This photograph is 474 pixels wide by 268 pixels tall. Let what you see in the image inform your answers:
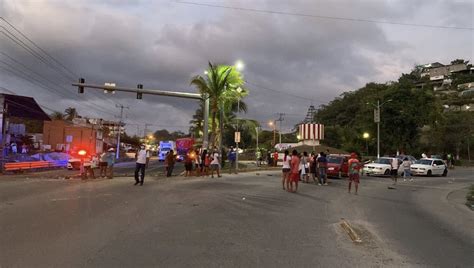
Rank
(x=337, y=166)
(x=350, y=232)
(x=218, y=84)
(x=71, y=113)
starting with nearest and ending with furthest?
(x=350, y=232)
(x=337, y=166)
(x=218, y=84)
(x=71, y=113)

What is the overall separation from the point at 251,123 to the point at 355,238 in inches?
1374

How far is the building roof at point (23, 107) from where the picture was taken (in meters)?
54.9

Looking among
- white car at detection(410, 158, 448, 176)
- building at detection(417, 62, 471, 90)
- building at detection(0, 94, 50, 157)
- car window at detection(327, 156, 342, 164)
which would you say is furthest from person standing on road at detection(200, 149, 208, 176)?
building at detection(417, 62, 471, 90)

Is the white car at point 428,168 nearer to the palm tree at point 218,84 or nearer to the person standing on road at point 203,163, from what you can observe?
the palm tree at point 218,84

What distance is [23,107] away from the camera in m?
57.6

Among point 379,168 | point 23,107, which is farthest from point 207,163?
point 23,107

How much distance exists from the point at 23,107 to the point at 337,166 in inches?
1643

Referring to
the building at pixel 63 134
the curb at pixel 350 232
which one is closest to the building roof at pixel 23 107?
the building at pixel 63 134

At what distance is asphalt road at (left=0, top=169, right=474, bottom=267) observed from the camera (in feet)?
24.6

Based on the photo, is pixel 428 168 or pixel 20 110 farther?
pixel 20 110

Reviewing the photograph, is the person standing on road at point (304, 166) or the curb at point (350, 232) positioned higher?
the person standing on road at point (304, 166)

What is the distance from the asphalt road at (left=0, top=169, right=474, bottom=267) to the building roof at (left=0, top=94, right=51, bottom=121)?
41484mm

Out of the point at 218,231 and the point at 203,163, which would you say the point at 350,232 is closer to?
the point at 218,231

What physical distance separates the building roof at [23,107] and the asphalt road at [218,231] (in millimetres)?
41484
